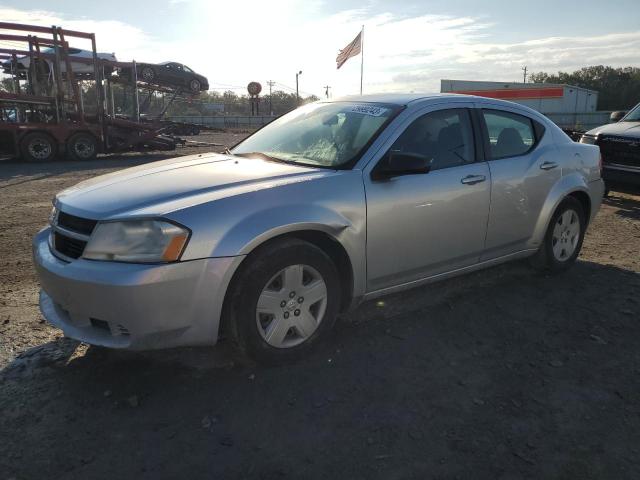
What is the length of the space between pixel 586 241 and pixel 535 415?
427cm

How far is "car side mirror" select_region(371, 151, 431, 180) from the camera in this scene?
131 inches

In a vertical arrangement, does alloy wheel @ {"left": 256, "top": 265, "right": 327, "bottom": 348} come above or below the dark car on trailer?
below

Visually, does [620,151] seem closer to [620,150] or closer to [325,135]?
[620,150]

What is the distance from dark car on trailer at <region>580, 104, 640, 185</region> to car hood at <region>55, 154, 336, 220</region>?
21.8ft

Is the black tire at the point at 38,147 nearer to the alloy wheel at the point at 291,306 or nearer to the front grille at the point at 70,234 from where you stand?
the front grille at the point at 70,234

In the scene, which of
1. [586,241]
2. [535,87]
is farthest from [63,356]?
[535,87]

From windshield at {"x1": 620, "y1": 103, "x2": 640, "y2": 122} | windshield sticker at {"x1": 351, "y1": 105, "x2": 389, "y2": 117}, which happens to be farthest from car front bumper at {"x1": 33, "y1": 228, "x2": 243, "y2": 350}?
windshield at {"x1": 620, "y1": 103, "x2": 640, "y2": 122}

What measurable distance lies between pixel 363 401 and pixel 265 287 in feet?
2.75

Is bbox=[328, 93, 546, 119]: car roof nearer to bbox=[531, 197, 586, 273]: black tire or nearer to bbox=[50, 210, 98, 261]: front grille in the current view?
bbox=[531, 197, 586, 273]: black tire

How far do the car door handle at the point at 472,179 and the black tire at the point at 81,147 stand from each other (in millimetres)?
15032

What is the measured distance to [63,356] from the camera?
130 inches

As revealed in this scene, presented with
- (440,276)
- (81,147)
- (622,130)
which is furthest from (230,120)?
(440,276)

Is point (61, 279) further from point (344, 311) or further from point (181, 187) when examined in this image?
point (344, 311)

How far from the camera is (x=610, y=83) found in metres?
72.4
